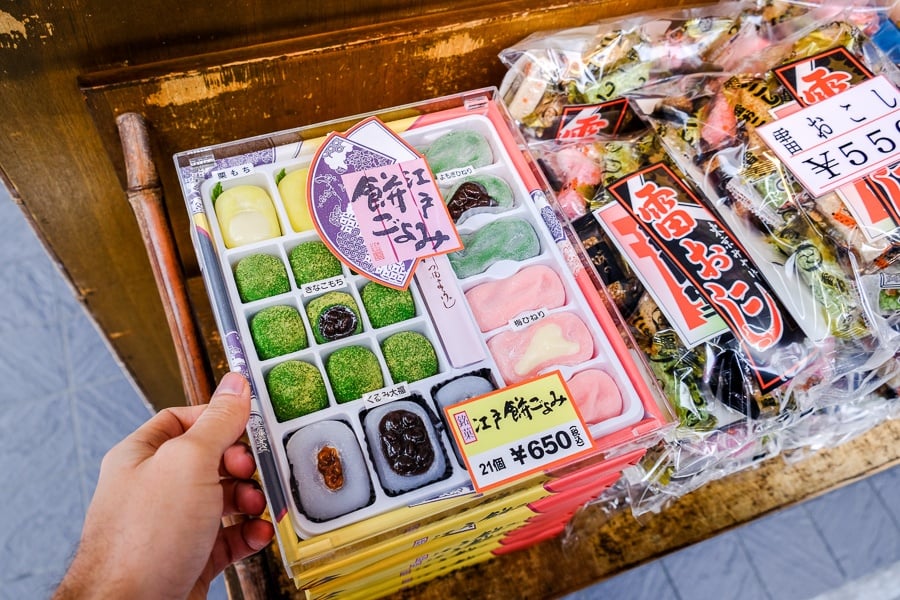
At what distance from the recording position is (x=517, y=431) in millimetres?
1055

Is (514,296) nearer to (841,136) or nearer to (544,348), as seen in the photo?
(544,348)

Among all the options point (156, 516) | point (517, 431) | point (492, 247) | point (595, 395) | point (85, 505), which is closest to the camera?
point (156, 516)

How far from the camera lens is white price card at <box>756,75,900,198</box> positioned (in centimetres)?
121

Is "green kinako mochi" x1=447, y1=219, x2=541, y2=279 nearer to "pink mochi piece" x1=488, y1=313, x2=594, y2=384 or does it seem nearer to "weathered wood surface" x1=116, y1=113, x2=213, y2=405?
"pink mochi piece" x1=488, y1=313, x2=594, y2=384

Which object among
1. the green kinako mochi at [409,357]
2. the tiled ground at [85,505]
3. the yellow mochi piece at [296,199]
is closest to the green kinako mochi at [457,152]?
the yellow mochi piece at [296,199]

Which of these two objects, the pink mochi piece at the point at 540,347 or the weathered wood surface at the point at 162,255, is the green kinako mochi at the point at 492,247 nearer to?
the pink mochi piece at the point at 540,347

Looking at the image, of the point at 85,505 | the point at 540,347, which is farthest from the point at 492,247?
the point at 85,505

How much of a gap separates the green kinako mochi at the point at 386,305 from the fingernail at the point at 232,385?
0.29 meters

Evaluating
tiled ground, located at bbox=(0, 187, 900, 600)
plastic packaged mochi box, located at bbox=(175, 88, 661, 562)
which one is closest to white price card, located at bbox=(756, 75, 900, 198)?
plastic packaged mochi box, located at bbox=(175, 88, 661, 562)

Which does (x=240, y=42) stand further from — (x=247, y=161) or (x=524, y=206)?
(x=524, y=206)

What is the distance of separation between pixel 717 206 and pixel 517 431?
64cm

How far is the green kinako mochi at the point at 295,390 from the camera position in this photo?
3.59ft

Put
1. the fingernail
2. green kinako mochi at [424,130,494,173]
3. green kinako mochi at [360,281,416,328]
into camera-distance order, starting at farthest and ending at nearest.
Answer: green kinako mochi at [424,130,494,173]
green kinako mochi at [360,281,416,328]
the fingernail

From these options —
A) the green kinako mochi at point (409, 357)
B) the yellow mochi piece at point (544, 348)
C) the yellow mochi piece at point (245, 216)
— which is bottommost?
the yellow mochi piece at point (544, 348)
